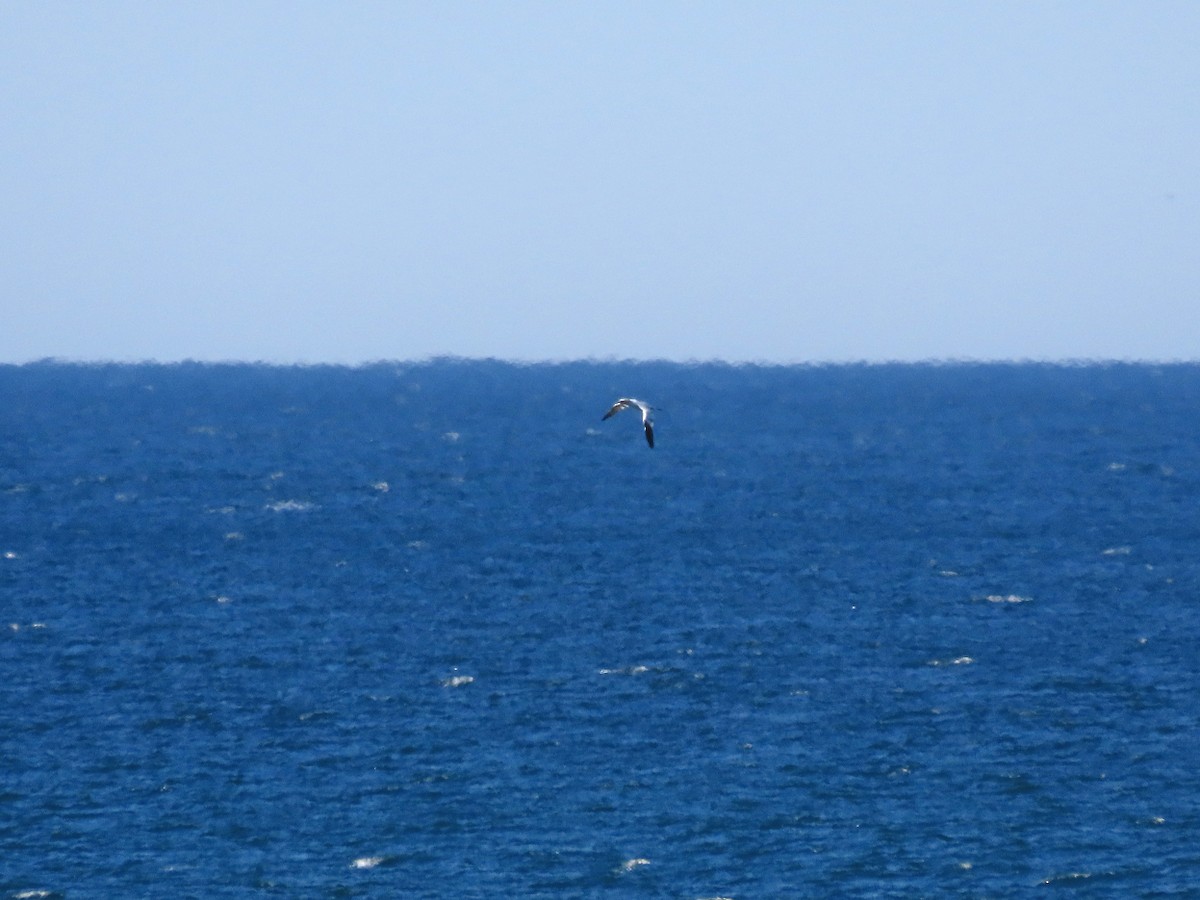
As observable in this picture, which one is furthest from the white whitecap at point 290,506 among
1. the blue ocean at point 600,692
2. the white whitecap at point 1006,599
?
the white whitecap at point 1006,599

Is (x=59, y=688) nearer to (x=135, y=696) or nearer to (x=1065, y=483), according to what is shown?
(x=135, y=696)

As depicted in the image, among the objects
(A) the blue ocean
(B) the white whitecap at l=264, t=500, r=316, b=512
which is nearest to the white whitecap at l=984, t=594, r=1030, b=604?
(A) the blue ocean

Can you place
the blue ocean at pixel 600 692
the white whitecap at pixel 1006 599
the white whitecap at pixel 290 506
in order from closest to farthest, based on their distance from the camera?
the blue ocean at pixel 600 692 < the white whitecap at pixel 1006 599 < the white whitecap at pixel 290 506

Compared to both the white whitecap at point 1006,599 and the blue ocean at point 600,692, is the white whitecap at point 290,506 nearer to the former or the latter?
the blue ocean at point 600,692

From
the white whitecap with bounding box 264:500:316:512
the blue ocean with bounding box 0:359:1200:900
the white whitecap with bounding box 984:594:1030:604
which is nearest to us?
the blue ocean with bounding box 0:359:1200:900

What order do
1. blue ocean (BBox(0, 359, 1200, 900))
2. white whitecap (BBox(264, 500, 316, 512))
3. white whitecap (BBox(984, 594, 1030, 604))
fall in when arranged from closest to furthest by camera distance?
blue ocean (BBox(0, 359, 1200, 900)), white whitecap (BBox(984, 594, 1030, 604)), white whitecap (BBox(264, 500, 316, 512))

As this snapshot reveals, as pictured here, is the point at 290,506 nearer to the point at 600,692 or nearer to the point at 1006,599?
the point at 1006,599

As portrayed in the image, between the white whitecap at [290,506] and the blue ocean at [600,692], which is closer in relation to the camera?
the blue ocean at [600,692]

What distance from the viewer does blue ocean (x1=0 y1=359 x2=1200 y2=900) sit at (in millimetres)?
46219

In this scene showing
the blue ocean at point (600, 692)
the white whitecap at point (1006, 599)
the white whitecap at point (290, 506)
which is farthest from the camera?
the white whitecap at point (290, 506)

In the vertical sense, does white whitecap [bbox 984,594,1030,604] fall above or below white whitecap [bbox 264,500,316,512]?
below

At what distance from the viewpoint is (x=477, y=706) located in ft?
198

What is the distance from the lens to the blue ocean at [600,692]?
4622cm

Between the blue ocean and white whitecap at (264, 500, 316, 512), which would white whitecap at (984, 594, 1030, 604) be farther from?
white whitecap at (264, 500, 316, 512)
